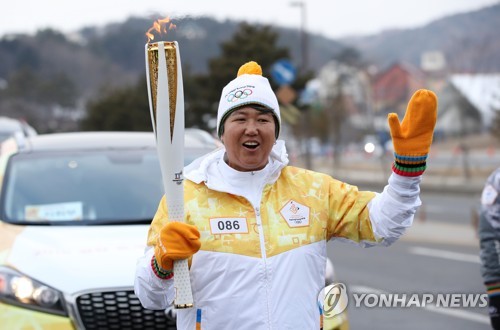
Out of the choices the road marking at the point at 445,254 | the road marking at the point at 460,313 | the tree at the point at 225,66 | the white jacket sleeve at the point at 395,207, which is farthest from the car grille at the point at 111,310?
the tree at the point at 225,66

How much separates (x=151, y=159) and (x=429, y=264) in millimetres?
5705

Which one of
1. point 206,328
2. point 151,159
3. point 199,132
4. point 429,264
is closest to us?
point 206,328

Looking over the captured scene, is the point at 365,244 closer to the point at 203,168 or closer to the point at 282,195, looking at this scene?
the point at 282,195

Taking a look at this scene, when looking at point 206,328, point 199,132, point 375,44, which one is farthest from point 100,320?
point 375,44

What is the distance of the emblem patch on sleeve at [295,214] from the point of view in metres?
2.96

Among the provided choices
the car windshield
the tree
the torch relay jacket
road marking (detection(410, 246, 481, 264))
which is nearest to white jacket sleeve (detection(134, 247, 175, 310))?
the torch relay jacket

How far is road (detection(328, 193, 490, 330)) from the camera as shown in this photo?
7.29 m

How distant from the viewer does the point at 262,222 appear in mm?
2945

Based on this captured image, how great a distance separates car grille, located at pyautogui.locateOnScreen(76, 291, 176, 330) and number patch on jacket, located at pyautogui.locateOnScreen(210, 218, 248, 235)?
1.26 m

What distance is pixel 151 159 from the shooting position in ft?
17.9

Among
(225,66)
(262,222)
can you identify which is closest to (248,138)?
(262,222)

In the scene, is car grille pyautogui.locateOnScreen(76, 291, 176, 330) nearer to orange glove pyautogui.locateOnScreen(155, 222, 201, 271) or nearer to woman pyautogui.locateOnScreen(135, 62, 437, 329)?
woman pyautogui.locateOnScreen(135, 62, 437, 329)

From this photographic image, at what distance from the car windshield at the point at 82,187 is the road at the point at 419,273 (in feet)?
8.55

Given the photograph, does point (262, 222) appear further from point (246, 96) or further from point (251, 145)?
point (246, 96)
